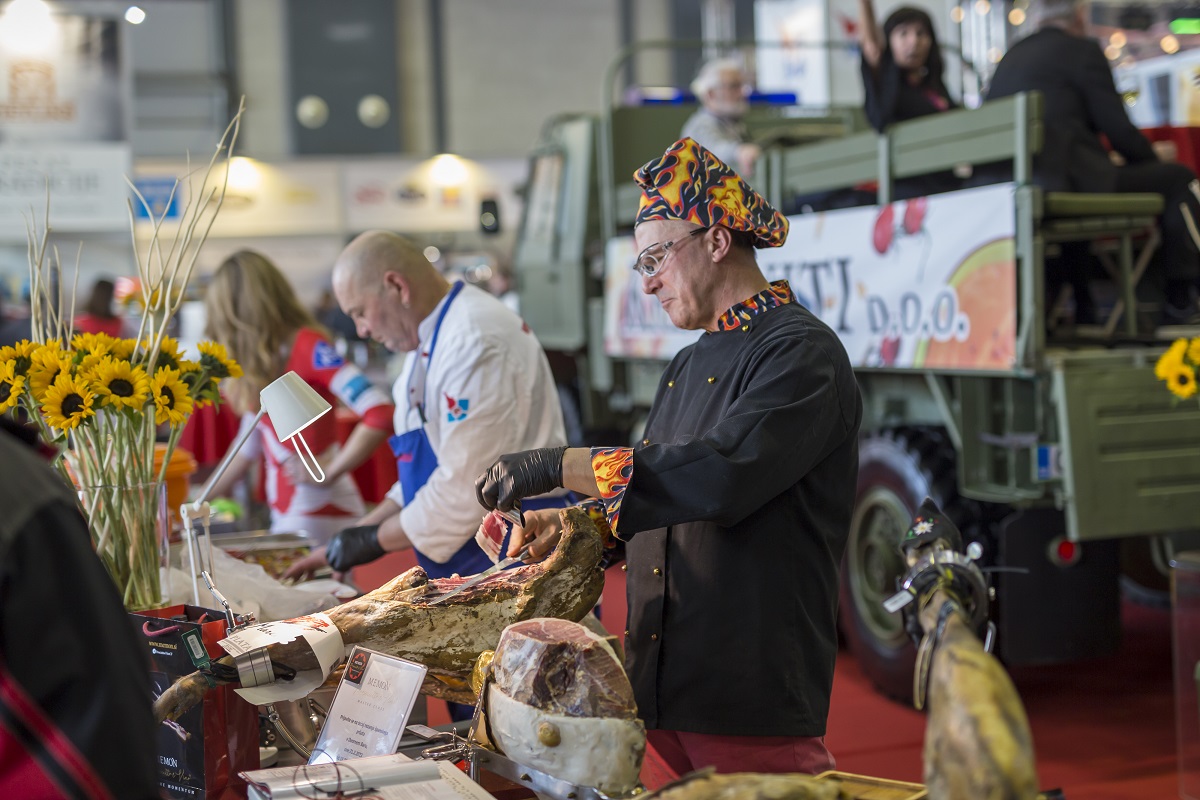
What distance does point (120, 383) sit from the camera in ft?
7.58

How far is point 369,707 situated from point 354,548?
1216 mm

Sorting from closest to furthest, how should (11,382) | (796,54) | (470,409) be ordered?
1. (11,382)
2. (470,409)
3. (796,54)

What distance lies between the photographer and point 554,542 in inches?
88.3

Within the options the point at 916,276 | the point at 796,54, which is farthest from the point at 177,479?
the point at 796,54

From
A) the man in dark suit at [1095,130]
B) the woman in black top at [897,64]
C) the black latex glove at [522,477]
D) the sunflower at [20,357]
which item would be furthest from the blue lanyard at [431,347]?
the woman in black top at [897,64]

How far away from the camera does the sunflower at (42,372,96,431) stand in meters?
2.21

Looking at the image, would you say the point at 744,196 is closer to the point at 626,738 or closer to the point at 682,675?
the point at 682,675

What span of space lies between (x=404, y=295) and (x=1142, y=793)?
2926 mm

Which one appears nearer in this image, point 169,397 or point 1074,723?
point 169,397

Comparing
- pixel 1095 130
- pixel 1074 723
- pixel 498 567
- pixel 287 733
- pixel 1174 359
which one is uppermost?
pixel 1095 130

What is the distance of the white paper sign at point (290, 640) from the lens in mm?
1853

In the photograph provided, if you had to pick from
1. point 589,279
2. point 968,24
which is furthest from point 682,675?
point 968,24

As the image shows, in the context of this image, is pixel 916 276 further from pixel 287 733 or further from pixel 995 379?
pixel 287 733

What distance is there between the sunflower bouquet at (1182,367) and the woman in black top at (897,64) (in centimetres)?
198
